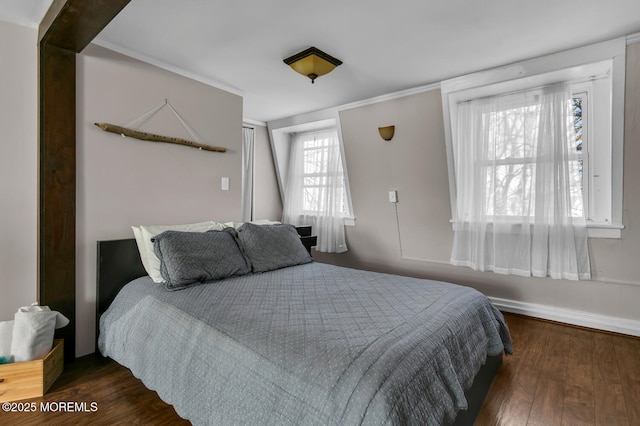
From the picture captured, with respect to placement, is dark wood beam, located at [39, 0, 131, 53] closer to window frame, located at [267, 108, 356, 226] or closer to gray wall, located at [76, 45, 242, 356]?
gray wall, located at [76, 45, 242, 356]

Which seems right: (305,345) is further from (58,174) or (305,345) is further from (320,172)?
(320,172)

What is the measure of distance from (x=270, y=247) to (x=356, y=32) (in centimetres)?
169

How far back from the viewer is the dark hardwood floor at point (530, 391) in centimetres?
159

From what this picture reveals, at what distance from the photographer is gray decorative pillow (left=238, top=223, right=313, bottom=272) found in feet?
8.11

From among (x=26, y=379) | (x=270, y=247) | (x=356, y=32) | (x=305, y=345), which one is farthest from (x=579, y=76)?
(x=26, y=379)

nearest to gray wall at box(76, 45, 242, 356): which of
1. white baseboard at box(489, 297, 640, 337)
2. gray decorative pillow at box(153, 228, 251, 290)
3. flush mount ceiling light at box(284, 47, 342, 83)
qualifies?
gray decorative pillow at box(153, 228, 251, 290)

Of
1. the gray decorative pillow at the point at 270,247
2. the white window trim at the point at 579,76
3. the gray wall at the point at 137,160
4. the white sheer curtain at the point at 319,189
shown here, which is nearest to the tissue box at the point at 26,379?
the gray wall at the point at 137,160

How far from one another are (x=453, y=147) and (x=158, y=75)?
2.70 m

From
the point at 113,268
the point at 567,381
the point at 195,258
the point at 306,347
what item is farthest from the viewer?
the point at 113,268

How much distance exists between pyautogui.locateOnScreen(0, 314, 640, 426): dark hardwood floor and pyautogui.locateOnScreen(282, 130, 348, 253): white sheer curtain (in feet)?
7.49

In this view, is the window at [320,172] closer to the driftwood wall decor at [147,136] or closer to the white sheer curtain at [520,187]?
the white sheer curtain at [520,187]

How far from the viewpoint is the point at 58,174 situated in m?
2.08

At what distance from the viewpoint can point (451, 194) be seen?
10.4ft

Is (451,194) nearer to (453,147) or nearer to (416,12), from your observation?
(453,147)
